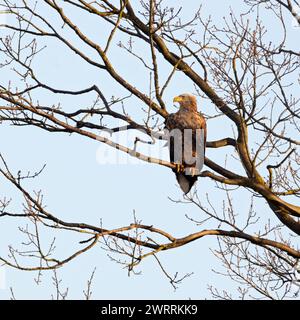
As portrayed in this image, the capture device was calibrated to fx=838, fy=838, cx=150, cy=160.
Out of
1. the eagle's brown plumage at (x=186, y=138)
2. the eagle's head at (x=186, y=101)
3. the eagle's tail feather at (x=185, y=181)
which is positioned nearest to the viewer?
the eagle's brown plumage at (x=186, y=138)

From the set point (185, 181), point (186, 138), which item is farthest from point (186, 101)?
point (185, 181)

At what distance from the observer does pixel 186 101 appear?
9297 mm

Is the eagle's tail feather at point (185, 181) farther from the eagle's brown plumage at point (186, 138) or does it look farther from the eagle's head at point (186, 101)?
the eagle's head at point (186, 101)

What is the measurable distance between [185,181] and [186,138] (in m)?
0.47

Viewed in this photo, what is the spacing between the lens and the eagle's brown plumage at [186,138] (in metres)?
9.02

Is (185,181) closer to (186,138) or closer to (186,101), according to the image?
(186,138)

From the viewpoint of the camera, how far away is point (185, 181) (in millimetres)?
9203

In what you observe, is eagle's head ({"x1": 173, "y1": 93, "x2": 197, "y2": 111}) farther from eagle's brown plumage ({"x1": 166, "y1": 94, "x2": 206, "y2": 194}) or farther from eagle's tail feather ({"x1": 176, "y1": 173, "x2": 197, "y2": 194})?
eagle's tail feather ({"x1": 176, "y1": 173, "x2": 197, "y2": 194})

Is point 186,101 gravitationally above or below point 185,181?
above

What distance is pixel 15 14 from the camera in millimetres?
8258

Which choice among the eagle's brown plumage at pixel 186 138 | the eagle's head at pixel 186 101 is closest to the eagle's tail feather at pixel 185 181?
the eagle's brown plumage at pixel 186 138

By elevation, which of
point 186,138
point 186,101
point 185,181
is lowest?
point 185,181

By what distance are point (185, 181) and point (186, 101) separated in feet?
2.92
